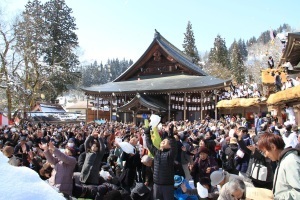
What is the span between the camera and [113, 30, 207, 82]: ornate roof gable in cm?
2697

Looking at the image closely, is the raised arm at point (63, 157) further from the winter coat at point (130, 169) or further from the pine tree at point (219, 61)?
the pine tree at point (219, 61)

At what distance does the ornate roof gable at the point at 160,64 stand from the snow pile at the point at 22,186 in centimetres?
2535

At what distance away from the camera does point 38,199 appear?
4.85ft

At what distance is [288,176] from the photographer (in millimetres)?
2449

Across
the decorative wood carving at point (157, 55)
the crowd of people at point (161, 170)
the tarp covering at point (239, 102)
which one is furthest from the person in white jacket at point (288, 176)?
the decorative wood carving at point (157, 55)

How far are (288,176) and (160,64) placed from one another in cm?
2624

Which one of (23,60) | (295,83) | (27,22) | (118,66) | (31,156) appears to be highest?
(118,66)

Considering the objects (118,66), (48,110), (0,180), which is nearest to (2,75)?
(48,110)

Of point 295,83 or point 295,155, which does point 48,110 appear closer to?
point 295,83

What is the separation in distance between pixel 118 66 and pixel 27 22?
84200 millimetres

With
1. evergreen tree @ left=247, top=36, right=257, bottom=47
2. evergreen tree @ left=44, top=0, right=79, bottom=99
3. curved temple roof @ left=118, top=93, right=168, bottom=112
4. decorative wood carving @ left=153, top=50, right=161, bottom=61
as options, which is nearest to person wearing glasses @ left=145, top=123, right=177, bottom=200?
curved temple roof @ left=118, top=93, right=168, bottom=112

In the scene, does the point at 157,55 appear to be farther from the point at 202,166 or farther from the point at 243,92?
the point at 202,166

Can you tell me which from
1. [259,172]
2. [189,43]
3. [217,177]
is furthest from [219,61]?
[217,177]

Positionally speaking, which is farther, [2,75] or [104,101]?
[104,101]
